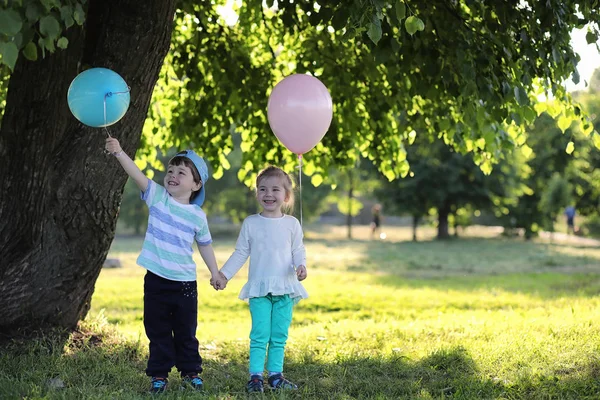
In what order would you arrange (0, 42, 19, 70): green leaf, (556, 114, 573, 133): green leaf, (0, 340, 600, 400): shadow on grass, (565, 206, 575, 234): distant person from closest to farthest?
(0, 42, 19, 70): green leaf
(0, 340, 600, 400): shadow on grass
(556, 114, 573, 133): green leaf
(565, 206, 575, 234): distant person

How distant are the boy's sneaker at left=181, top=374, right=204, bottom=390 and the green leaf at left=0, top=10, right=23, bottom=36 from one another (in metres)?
2.64

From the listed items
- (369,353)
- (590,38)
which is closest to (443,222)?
(369,353)

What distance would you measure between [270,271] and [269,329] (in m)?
0.42

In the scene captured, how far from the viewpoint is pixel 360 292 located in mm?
13109

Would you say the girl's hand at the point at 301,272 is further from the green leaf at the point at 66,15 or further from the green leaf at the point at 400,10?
the green leaf at the point at 66,15

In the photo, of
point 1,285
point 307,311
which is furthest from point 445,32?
point 307,311

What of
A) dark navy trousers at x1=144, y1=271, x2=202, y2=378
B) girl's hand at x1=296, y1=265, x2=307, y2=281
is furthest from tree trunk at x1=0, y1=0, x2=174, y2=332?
girl's hand at x1=296, y1=265, x2=307, y2=281

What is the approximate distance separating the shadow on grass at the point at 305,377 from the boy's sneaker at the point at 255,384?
0.31ft

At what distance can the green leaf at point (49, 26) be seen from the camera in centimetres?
371

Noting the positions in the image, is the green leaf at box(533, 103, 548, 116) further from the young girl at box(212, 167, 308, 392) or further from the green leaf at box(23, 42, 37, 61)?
the green leaf at box(23, 42, 37, 61)

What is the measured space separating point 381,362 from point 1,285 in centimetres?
314

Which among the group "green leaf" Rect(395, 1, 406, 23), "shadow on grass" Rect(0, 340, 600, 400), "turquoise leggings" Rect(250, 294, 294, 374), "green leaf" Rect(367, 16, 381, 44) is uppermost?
"green leaf" Rect(395, 1, 406, 23)

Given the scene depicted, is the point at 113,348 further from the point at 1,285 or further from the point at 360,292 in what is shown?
the point at 360,292

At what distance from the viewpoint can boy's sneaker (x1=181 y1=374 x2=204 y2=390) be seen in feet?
16.3
